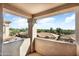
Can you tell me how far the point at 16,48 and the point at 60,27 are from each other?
0.98 m

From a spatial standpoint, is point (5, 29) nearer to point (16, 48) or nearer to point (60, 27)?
point (16, 48)

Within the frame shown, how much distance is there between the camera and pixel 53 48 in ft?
7.43

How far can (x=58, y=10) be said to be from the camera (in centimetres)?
224

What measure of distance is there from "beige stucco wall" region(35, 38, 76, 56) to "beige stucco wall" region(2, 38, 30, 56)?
23 cm

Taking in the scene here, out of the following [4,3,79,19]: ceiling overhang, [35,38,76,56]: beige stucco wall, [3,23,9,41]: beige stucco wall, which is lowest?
[35,38,76,56]: beige stucco wall

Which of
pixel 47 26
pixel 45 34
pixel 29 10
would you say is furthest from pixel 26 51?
pixel 29 10

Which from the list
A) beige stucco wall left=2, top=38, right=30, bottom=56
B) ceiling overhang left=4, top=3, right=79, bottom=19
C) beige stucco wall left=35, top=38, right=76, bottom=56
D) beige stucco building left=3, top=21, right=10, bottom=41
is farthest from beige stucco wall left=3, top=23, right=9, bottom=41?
beige stucco wall left=35, top=38, right=76, bottom=56

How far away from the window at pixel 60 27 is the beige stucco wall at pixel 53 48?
11cm

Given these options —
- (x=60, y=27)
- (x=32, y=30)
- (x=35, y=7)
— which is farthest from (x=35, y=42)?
(x=35, y=7)

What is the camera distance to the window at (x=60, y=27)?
87.4 inches

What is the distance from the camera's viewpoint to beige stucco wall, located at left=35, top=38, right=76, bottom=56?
2240 millimetres

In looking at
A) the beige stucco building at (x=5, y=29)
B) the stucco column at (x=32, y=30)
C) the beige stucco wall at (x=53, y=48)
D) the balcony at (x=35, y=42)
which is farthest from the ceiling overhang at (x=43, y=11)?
the beige stucco wall at (x=53, y=48)

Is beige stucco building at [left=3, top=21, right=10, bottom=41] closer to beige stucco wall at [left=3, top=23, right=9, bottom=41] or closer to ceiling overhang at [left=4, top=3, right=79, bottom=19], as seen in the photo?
beige stucco wall at [left=3, top=23, right=9, bottom=41]

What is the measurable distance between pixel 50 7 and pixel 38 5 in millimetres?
247
